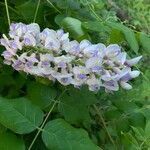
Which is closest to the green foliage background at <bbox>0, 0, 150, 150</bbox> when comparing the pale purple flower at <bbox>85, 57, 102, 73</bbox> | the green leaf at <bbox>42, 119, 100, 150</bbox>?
the green leaf at <bbox>42, 119, 100, 150</bbox>

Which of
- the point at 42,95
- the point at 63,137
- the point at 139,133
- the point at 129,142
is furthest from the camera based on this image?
the point at 139,133

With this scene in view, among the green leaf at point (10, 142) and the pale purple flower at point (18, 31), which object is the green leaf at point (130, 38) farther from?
the green leaf at point (10, 142)

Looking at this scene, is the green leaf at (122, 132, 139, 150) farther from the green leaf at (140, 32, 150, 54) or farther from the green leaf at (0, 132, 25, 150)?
the green leaf at (0, 132, 25, 150)

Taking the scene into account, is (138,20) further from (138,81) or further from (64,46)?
(64,46)

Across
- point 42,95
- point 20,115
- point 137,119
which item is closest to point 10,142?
point 20,115

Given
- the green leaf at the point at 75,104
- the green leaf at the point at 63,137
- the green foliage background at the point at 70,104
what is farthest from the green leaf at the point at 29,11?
the green leaf at the point at 63,137

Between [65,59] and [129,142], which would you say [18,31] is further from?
[129,142]
